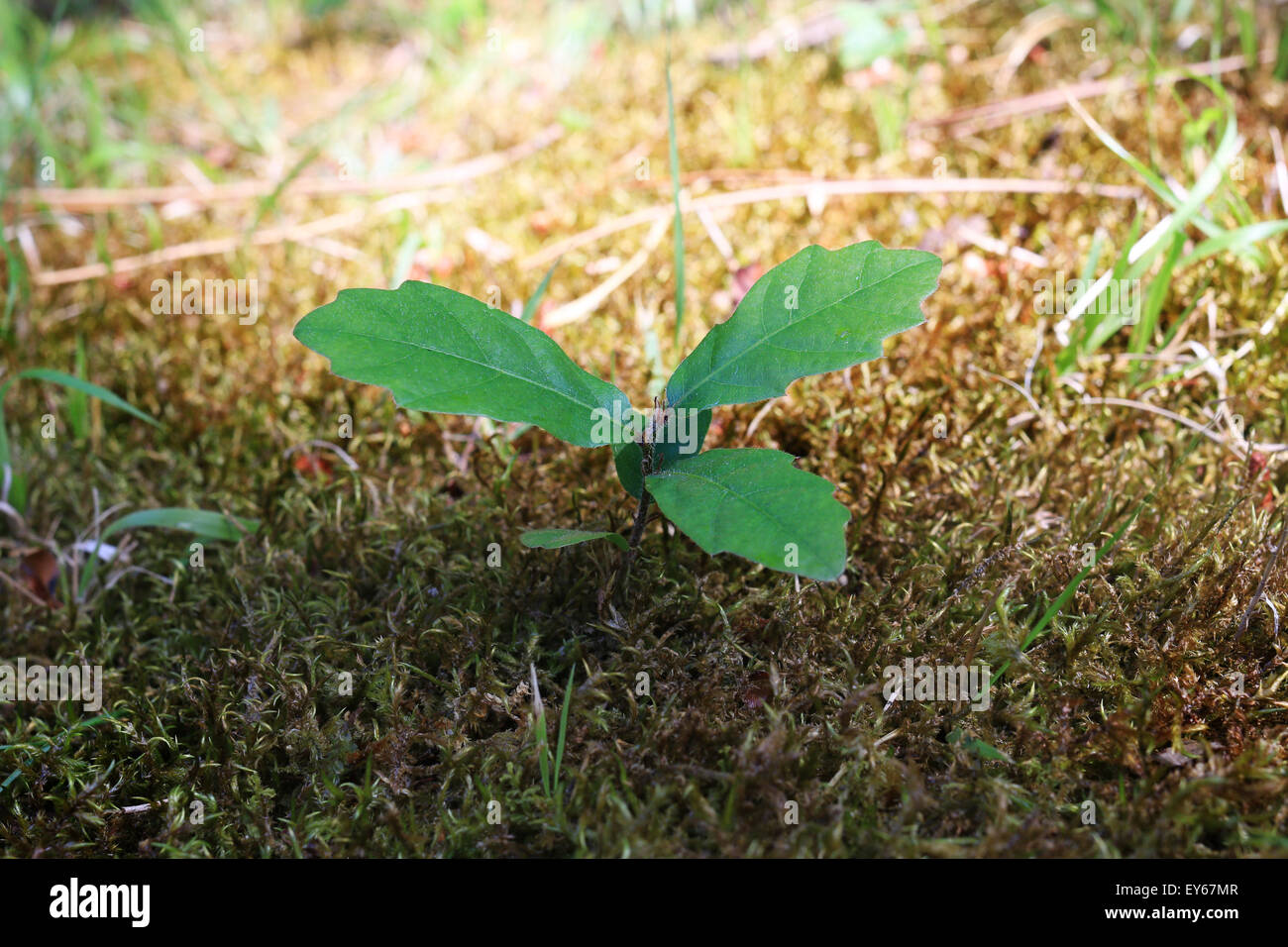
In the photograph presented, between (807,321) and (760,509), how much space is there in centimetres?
34

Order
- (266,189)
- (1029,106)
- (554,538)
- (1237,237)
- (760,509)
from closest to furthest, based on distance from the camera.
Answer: (760,509)
(554,538)
(1237,237)
(1029,106)
(266,189)

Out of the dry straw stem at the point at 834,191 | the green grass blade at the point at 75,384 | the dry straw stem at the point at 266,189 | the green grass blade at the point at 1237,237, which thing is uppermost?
the dry straw stem at the point at 266,189

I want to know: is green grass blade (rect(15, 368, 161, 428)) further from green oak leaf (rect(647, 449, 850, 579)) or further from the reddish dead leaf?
green oak leaf (rect(647, 449, 850, 579))

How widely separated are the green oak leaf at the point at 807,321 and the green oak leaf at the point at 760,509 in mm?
112

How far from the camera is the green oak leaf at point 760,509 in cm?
113

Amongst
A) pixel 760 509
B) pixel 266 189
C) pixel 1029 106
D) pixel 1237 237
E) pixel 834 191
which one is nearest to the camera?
pixel 760 509

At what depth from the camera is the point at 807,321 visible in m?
1.38

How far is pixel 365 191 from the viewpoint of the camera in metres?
3.04

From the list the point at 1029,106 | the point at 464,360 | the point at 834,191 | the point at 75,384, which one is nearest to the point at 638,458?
the point at 464,360

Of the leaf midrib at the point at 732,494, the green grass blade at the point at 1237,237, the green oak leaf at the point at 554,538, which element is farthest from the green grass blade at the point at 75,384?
the green grass blade at the point at 1237,237

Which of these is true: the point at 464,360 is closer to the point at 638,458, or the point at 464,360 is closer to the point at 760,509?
the point at 638,458

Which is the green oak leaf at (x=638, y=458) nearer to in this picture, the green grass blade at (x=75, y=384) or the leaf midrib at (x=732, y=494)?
the leaf midrib at (x=732, y=494)
